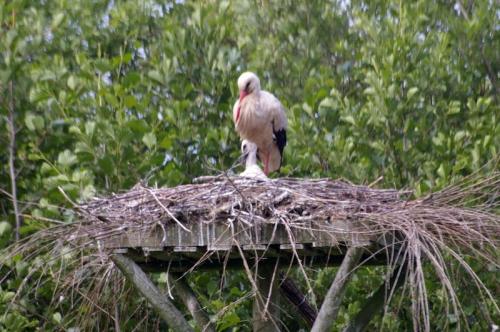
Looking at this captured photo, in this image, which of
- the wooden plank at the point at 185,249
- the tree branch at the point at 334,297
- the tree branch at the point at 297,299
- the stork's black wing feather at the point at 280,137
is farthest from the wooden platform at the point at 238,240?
the stork's black wing feather at the point at 280,137

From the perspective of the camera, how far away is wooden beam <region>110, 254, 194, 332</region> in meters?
6.08

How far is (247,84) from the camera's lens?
25.7 feet

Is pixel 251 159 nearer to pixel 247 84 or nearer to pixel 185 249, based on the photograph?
pixel 247 84

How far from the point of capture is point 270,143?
26.7ft

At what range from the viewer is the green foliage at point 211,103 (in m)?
8.43

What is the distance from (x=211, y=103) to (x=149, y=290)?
3.50 m

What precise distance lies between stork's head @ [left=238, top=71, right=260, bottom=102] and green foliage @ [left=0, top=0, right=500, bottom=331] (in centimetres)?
79

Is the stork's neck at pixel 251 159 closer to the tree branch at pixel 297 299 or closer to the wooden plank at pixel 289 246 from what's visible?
the tree branch at pixel 297 299

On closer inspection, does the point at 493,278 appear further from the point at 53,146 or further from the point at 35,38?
the point at 35,38

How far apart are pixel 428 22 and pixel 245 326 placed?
3.99 meters

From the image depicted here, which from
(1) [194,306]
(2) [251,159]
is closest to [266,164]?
(2) [251,159]

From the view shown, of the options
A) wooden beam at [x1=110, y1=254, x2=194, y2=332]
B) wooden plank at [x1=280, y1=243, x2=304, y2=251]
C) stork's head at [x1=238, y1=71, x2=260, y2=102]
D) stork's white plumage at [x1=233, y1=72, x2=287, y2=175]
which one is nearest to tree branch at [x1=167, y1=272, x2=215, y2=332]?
wooden beam at [x1=110, y1=254, x2=194, y2=332]

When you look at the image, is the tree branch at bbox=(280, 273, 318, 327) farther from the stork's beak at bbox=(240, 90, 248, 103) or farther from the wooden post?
the stork's beak at bbox=(240, 90, 248, 103)

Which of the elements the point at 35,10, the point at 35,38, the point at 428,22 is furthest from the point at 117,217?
the point at 428,22
